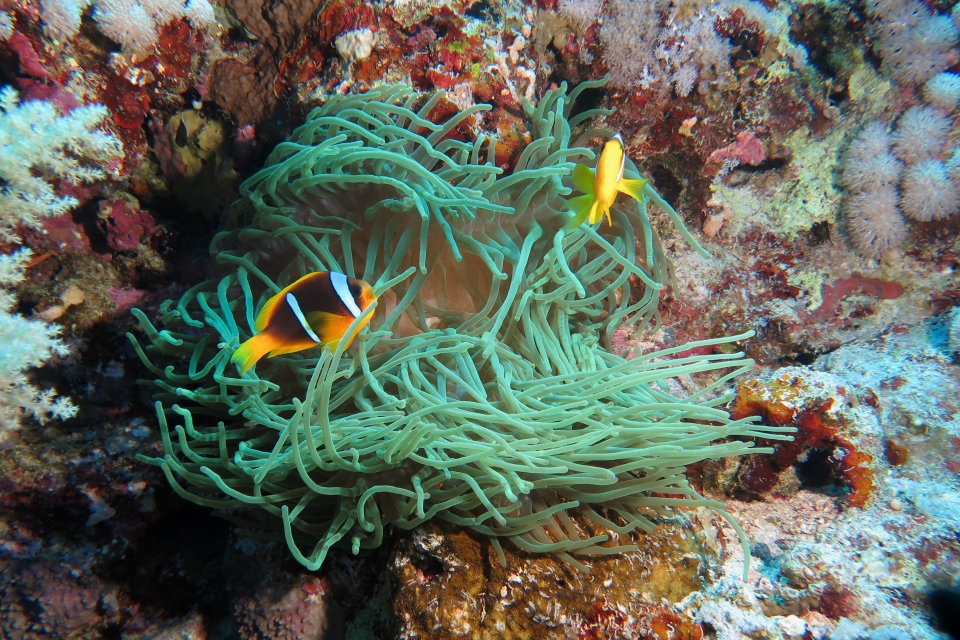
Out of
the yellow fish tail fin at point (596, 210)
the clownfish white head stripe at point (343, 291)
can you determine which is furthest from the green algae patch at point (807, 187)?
the clownfish white head stripe at point (343, 291)

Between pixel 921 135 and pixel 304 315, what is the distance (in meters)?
3.60

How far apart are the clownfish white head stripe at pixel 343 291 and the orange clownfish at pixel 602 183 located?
87 cm

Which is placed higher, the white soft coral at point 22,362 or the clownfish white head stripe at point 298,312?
the white soft coral at point 22,362

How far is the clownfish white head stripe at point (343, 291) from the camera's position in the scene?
1450 millimetres

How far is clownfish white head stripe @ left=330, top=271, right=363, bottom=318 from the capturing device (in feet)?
4.76

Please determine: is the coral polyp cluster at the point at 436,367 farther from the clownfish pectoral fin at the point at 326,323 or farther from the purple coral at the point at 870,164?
the purple coral at the point at 870,164

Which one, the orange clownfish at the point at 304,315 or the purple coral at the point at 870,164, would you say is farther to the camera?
the purple coral at the point at 870,164

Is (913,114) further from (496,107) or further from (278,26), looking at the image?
(278,26)

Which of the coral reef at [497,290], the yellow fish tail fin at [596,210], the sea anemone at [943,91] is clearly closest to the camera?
the coral reef at [497,290]

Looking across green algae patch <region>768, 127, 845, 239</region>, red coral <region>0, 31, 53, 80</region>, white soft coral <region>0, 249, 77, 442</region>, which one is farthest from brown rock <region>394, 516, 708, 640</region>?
red coral <region>0, 31, 53, 80</region>

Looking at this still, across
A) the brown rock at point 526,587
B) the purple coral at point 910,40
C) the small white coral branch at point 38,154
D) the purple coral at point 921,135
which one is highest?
the small white coral branch at point 38,154

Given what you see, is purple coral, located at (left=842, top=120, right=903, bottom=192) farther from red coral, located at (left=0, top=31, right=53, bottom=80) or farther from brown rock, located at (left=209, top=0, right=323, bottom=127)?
red coral, located at (left=0, top=31, right=53, bottom=80)

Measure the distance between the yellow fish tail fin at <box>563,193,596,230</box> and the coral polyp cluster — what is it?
69mm

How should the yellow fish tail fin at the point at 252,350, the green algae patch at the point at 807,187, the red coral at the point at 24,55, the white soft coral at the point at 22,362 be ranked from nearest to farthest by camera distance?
the yellow fish tail fin at the point at 252,350, the white soft coral at the point at 22,362, the red coral at the point at 24,55, the green algae patch at the point at 807,187
